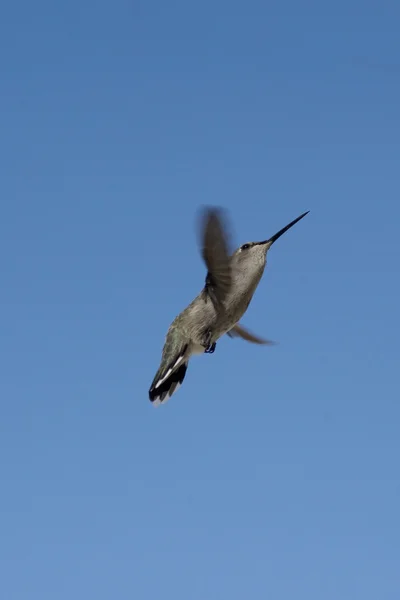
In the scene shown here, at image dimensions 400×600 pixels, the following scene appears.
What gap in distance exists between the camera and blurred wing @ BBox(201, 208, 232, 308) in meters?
4.86

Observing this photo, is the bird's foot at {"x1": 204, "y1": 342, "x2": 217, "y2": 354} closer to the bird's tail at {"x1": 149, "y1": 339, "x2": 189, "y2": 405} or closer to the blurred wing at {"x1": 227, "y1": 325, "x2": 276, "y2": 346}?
the bird's tail at {"x1": 149, "y1": 339, "x2": 189, "y2": 405}

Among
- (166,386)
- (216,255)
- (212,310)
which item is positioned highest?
(212,310)

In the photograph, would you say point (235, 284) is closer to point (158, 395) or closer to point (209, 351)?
point (209, 351)

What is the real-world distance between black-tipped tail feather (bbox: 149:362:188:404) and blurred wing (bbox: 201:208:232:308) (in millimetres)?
624

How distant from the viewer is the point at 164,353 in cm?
682

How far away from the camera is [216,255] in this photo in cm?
539

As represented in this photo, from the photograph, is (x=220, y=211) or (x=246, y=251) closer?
(x=220, y=211)

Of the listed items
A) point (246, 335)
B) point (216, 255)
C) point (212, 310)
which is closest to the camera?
point (216, 255)

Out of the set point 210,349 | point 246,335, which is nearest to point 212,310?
point 210,349

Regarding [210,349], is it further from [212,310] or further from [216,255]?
[216,255]

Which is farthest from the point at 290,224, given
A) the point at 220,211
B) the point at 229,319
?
the point at 220,211

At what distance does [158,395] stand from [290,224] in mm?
1639

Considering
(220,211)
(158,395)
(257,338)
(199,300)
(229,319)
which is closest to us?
(220,211)

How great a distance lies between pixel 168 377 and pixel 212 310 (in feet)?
2.40
